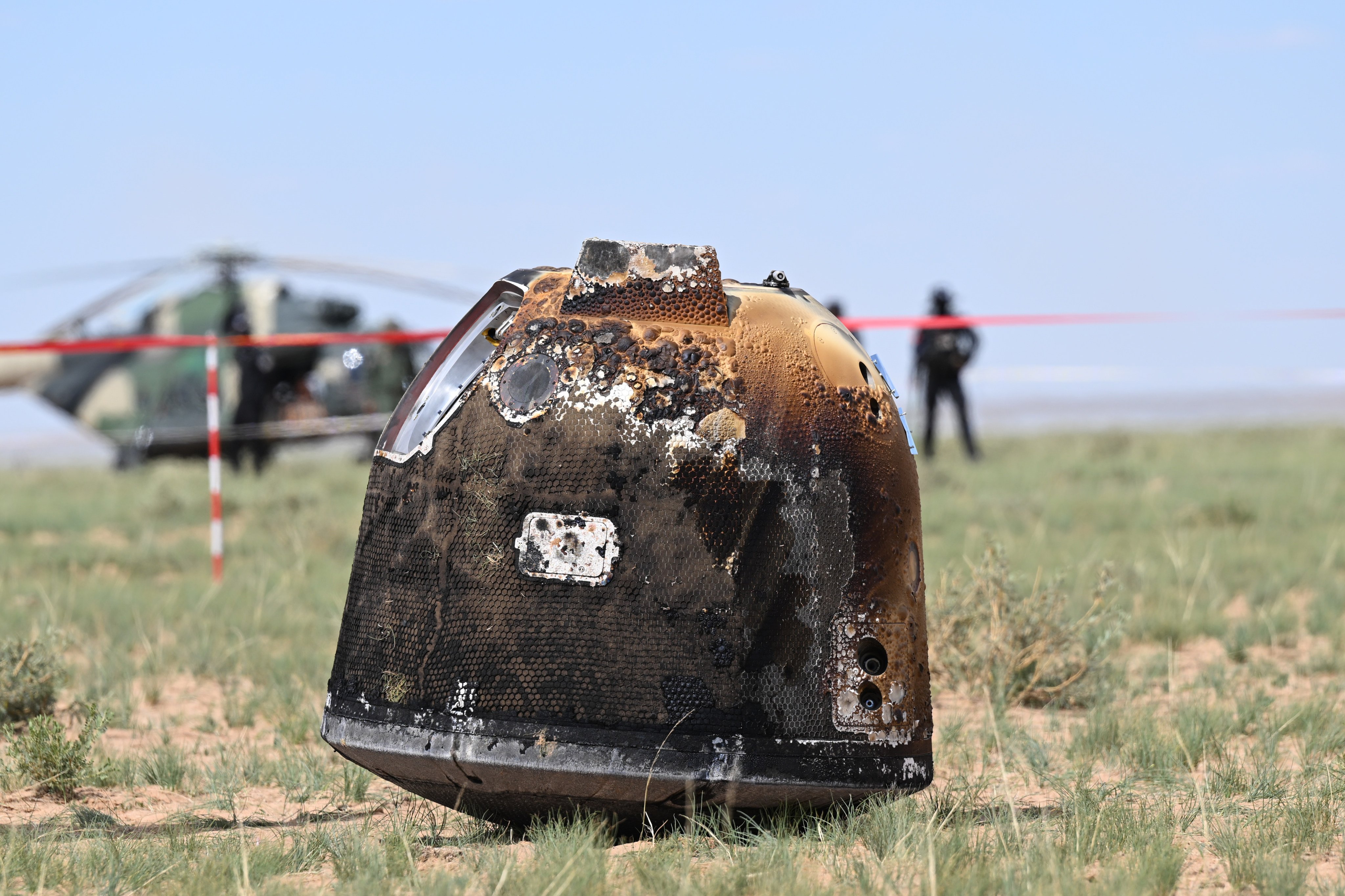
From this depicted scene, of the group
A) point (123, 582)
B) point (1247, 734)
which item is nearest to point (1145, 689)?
point (1247, 734)

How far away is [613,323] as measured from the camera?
351cm

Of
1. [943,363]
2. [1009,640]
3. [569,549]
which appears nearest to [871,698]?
[569,549]

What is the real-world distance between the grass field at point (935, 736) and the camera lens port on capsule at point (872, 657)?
37 cm

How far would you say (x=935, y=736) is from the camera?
543 centimetres

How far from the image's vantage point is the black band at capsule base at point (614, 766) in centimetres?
338

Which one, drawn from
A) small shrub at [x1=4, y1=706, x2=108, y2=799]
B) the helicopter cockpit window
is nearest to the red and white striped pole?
small shrub at [x1=4, y1=706, x2=108, y2=799]

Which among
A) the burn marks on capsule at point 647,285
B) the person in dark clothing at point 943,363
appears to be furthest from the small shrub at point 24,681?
the person in dark clothing at point 943,363

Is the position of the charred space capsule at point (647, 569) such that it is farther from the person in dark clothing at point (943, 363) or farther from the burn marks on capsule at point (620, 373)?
the person in dark clothing at point (943, 363)

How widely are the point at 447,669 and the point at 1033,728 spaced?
2.98 meters

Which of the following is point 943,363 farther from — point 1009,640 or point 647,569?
point 647,569

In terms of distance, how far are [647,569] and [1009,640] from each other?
10.8ft

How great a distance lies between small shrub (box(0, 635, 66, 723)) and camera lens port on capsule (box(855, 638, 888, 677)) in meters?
3.63

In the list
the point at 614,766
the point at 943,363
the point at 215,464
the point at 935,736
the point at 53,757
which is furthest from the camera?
the point at 943,363

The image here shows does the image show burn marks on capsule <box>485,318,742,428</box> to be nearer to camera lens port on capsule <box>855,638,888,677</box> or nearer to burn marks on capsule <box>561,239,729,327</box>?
burn marks on capsule <box>561,239,729,327</box>
